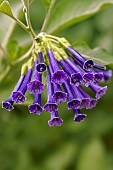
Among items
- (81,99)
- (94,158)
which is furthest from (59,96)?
(94,158)

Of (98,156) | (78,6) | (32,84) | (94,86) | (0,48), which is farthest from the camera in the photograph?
(98,156)

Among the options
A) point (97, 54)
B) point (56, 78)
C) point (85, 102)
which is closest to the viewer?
point (56, 78)

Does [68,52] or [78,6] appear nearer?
[68,52]

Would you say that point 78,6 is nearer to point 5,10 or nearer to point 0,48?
point 0,48

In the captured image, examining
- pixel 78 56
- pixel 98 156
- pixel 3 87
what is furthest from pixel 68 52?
pixel 98 156

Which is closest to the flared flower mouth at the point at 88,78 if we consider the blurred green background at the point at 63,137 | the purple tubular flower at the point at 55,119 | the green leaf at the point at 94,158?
the purple tubular flower at the point at 55,119

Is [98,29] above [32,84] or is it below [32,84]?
above

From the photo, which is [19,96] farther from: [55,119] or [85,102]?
[85,102]
